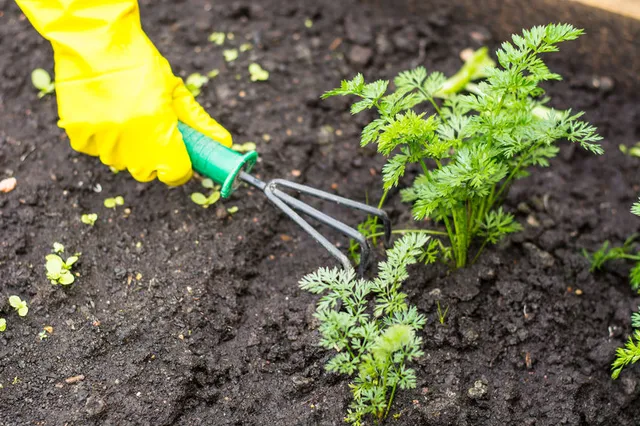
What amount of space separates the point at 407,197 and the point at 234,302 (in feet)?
1.92

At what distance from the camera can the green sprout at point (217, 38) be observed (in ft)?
8.20

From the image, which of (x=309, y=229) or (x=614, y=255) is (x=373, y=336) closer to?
(x=309, y=229)

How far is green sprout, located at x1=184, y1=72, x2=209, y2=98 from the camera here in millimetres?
2316

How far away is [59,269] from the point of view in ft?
5.92

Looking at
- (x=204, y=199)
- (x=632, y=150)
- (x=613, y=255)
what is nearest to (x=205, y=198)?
(x=204, y=199)

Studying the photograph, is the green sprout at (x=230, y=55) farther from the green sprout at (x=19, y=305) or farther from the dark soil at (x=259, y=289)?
the green sprout at (x=19, y=305)

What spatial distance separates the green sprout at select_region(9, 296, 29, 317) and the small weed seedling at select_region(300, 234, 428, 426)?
0.78 metres

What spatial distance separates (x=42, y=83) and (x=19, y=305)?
896 mm

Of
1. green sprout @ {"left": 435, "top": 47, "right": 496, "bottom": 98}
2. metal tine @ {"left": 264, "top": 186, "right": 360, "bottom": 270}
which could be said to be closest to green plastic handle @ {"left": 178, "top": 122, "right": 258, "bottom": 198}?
metal tine @ {"left": 264, "top": 186, "right": 360, "bottom": 270}

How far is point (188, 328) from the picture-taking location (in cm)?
177

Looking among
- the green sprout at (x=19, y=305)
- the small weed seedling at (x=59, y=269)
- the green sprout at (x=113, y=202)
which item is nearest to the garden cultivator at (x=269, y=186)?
the green sprout at (x=113, y=202)

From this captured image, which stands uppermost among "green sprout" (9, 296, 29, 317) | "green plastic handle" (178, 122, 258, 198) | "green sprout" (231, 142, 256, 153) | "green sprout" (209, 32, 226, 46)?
"green plastic handle" (178, 122, 258, 198)

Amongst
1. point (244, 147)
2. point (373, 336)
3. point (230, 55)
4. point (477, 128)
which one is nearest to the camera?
point (373, 336)

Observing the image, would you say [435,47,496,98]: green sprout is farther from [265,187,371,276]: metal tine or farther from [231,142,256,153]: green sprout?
[265,187,371,276]: metal tine
